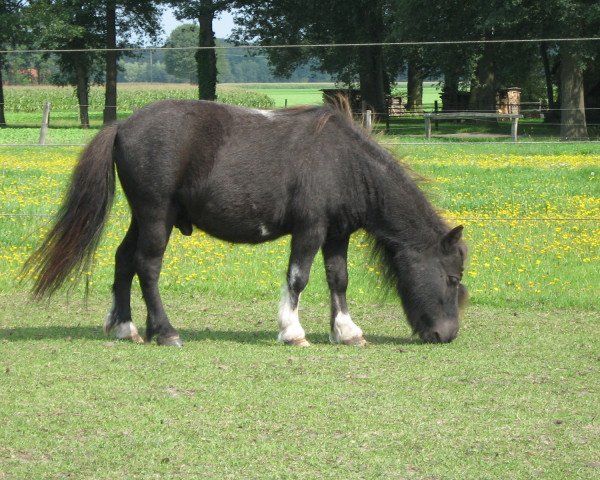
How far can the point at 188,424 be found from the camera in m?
5.86

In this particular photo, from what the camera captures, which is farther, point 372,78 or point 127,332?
point 372,78

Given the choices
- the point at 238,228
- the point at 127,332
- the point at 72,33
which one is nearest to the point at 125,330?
the point at 127,332

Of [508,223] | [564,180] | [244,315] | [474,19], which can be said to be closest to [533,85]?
[474,19]

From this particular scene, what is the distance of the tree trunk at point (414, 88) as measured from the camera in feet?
188

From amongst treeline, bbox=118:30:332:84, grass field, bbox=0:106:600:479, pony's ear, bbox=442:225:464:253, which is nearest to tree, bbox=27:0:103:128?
grass field, bbox=0:106:600:479

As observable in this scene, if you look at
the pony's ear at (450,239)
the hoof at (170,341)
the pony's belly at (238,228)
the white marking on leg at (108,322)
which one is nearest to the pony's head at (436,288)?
the pony's ear at (450,239)

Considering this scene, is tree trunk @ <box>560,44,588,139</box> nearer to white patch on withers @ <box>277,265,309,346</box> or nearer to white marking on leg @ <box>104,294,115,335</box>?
white patch on withers @ <box>277,265,309,346</box>

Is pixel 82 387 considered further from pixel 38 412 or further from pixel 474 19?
pixel 474 19

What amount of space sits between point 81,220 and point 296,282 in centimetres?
183

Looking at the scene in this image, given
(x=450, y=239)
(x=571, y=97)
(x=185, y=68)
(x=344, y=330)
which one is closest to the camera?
(x=450, y=239)

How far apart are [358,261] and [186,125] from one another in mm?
4848

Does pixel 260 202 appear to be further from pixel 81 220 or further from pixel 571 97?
pixel 571 97

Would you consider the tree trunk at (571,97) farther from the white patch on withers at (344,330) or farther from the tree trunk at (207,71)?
the white patch on withers at (344,330)

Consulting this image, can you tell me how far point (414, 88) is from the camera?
60.4 meters
